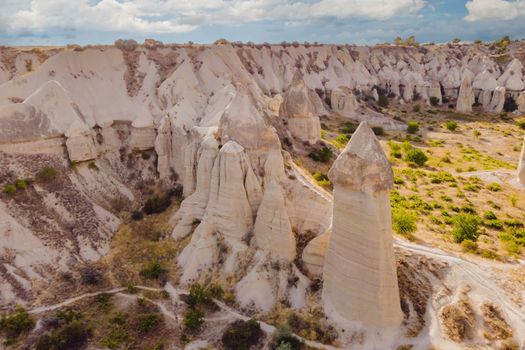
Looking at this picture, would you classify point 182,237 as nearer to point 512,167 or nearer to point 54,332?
point 54,332

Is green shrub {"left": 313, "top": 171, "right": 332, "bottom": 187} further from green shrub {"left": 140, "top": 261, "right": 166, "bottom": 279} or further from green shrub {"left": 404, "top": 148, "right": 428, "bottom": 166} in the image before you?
green shrub {"left": 404, "top": 148, "right": 428, "bottom": 166}

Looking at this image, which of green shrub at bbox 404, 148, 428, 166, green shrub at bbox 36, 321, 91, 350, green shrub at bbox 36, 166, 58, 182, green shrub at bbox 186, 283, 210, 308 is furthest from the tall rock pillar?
green shrub at bbox 404, 148, 428, 166

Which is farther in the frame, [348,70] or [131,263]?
[348,70]

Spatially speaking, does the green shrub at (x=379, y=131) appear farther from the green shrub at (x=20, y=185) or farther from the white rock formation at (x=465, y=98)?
the green shrub at (x=20, y=185)

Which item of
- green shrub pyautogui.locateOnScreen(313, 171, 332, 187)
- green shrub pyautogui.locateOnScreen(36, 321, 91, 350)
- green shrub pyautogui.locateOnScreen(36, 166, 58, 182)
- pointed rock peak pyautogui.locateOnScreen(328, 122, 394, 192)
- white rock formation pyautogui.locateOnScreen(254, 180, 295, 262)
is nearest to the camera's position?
pointed rock peak pyautogui.locateOnScreen(328, 122, 394, 192)

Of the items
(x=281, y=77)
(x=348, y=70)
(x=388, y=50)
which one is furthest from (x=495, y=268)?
(x=388, y=50)

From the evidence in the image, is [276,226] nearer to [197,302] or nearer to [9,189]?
[197,302]

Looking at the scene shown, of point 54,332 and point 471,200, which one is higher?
point 471,200
